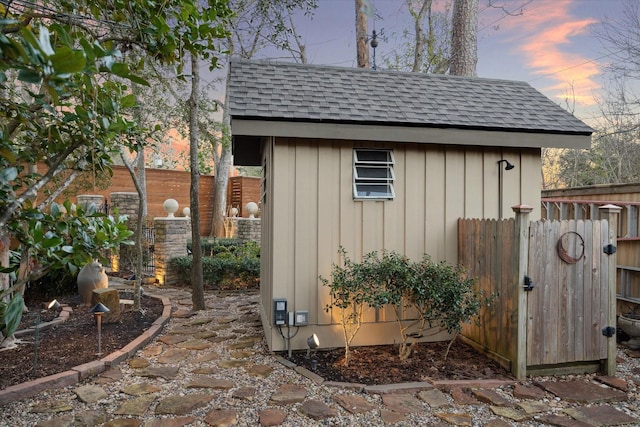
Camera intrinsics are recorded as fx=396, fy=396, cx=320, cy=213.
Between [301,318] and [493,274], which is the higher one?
[493,274]

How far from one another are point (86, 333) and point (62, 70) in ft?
15.0

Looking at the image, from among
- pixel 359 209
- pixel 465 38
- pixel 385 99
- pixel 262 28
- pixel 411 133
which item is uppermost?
pixel 262 28

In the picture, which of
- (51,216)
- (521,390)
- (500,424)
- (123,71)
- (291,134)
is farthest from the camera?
(291,134)

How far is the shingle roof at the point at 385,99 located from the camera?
4.48m

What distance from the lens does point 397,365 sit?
4031 mm

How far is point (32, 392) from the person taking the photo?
326 centimetres

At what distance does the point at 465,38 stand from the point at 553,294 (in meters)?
6.86

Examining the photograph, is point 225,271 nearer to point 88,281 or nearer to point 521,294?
point 88,281

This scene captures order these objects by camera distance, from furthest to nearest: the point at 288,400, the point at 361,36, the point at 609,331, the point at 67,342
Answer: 1. the point at 361,36
2. the point at 67,342
3. the point at 609,331
4. the point at 288,400

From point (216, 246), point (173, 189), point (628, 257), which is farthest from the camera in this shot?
point (173, 189)

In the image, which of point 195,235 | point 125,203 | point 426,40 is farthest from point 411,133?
point 426,40

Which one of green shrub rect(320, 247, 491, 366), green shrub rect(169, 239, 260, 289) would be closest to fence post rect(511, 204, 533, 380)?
green shrub rect(320, 247, 491, 366)

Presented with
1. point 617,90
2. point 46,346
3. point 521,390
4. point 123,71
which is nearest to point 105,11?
point 123,71

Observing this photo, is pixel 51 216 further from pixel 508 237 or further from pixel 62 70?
pixel 508 237
